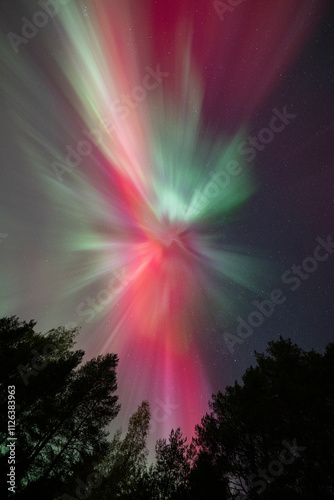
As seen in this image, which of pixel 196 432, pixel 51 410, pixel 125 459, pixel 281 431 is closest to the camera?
pixel 281 431

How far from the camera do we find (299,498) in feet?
Result: 28.5

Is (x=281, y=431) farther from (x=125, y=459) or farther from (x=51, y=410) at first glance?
(x=125, y=459)

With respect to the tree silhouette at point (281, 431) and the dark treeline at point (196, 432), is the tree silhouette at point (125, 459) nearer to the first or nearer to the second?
the dark treeline at point (196, 432)

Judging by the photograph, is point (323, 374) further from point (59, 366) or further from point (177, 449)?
point (59, 366)

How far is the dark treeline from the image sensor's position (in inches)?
378

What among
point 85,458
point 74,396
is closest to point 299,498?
point 85,458

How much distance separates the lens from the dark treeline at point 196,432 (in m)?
9.60

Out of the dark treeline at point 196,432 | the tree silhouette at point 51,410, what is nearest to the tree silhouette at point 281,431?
the dark treeline at point 196,432

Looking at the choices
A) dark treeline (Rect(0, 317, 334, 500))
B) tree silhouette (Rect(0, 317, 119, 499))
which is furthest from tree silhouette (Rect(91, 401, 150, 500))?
tree silhouette (Rect(0, 317, 119, 499))

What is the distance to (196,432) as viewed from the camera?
1518cm

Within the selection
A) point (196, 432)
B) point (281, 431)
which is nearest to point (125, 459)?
point (196, 432)

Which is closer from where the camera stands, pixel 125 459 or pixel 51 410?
pixel 51 410

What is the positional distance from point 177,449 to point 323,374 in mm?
11990

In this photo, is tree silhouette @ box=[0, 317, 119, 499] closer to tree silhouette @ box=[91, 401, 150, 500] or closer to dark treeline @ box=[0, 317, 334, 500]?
dark treeline @ box=[0, 317, 334, 500]
